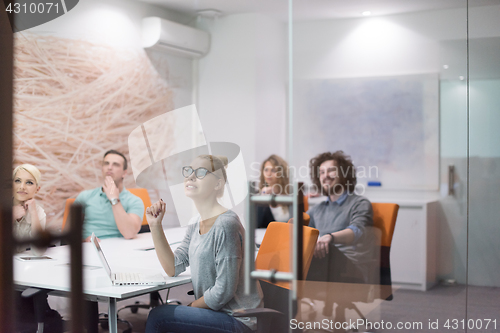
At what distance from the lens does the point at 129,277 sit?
208cm

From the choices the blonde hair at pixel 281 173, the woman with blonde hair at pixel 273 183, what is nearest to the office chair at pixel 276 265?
the woman with blonde hair at pixel 273 183

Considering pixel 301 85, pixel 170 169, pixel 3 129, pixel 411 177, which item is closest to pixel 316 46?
pixel 301 85

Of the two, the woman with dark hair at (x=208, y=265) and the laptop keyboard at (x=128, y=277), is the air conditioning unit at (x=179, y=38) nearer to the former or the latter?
the woman with dark hair at (x=208, y=265)

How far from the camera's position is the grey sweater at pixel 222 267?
6.34ft

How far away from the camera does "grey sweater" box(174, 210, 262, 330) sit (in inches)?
76.1

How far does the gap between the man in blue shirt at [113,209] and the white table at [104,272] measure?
0.07m

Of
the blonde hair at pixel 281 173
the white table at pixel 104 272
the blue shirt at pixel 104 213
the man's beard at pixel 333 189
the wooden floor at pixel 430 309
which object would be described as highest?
the blonde hair at pixel 281 173

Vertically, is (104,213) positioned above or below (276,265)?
above

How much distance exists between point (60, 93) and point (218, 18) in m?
1.29

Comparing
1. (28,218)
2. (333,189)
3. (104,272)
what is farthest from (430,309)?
(28,218)

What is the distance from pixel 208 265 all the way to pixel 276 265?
12.0 inches

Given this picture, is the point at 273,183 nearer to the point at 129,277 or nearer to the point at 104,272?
the point at 129,277

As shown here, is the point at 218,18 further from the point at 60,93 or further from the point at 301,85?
the point at 60,93

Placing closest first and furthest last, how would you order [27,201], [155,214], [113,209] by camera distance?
[155,214], [27,201], [113,209]
